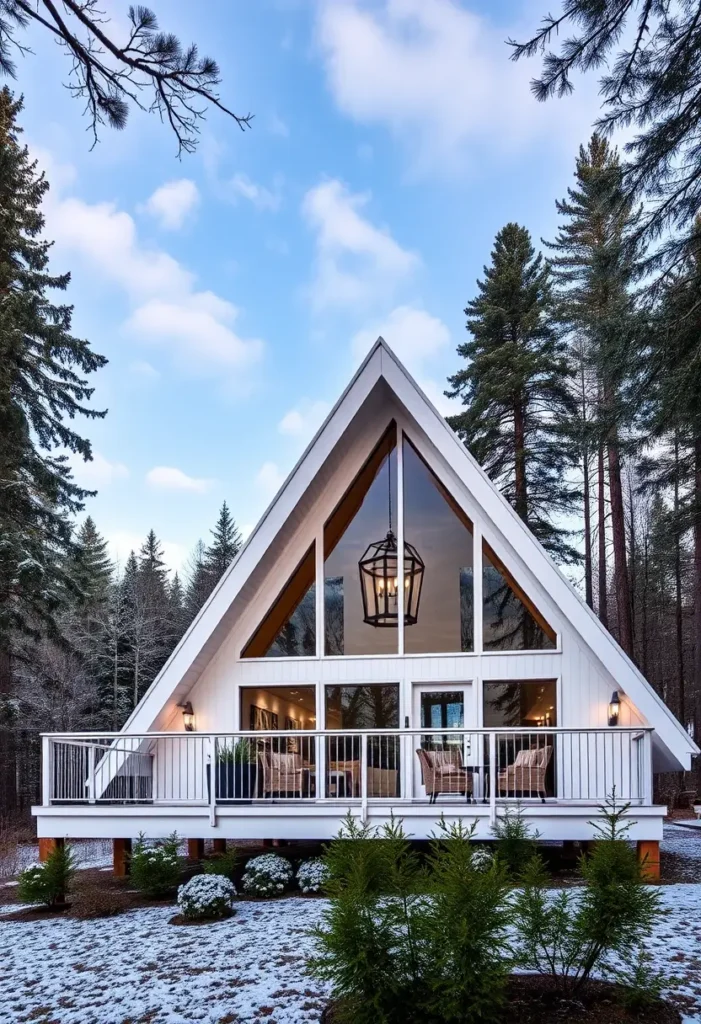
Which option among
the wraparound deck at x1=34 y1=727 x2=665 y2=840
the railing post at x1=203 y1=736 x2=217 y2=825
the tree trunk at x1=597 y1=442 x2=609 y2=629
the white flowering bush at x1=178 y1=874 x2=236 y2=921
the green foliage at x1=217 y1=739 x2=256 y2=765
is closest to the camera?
the white flowering bush at x1=178 y1=874 x2=236 y2=921

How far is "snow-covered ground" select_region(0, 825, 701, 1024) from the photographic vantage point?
4.82m

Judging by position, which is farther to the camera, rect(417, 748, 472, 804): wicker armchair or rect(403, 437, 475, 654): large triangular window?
rect(403, 437, 475, 654): large triangular window

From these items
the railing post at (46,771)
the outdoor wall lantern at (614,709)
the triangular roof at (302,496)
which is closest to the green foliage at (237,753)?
the triangular roof at (302,496)

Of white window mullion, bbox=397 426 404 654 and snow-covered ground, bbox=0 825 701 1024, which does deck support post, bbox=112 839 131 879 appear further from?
white window mullion, bbox=397 426 404 654

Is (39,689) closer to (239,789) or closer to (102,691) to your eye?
(102,691)

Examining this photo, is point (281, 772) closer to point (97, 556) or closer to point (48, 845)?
point (48, 845)

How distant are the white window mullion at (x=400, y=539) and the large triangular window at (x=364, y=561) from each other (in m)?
0.06

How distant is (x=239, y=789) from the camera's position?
9.63 meters


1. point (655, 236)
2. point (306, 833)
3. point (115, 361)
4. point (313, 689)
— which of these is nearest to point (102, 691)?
point (115, 361)

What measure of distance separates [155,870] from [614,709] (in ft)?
18.4

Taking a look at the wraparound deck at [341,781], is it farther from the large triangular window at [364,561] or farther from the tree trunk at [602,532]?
the tree trunk at [602,532]

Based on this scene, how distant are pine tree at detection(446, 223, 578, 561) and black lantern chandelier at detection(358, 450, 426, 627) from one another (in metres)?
10.7

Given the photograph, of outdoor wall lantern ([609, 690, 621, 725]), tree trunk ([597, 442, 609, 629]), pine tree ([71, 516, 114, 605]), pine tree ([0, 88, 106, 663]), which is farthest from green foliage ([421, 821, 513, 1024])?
pine tree ([71, 516, 114, 605])

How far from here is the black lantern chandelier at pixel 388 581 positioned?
10719 millimetres
